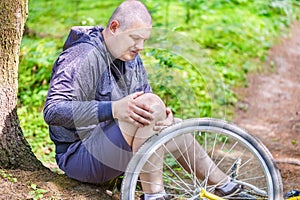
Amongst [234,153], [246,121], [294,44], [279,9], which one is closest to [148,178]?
[234,153]

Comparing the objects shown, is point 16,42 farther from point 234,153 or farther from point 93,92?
point 234,153

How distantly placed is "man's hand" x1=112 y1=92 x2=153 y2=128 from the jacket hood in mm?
430

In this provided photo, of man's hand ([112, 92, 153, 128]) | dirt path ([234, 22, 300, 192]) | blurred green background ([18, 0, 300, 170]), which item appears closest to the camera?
man's hand ([112, 92, 153, 128])

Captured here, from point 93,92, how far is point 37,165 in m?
0.61

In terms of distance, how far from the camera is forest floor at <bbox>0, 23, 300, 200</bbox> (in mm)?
3031

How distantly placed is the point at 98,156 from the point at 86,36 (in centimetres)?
64

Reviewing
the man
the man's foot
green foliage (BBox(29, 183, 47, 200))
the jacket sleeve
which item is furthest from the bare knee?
green foliage (BBox(29, 183, 47, 200))

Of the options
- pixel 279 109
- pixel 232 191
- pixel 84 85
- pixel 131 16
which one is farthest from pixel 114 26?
pixel 279 109

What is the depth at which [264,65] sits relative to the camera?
22.7ft

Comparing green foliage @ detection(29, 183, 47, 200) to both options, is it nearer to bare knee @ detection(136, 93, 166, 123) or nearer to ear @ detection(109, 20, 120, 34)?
bare knee @ detection(136, 93, 166, 123)

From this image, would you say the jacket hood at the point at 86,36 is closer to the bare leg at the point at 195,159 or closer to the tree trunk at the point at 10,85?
the tree trunk at the point at 10,85

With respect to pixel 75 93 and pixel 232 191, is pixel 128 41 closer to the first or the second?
pixel 75 93

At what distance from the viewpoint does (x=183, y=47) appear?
3707mm

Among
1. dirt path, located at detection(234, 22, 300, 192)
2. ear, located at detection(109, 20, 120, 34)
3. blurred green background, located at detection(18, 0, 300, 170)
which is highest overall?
ear, located at detection(109, 20, 120, 34)
